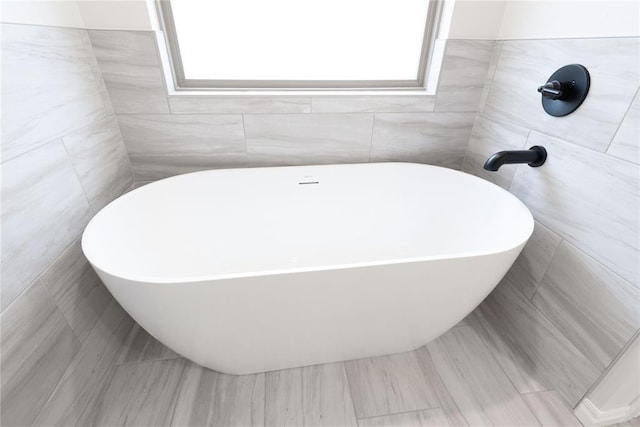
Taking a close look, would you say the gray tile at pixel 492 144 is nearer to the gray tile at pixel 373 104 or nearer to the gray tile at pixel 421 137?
the gray tile at pixel 421 137

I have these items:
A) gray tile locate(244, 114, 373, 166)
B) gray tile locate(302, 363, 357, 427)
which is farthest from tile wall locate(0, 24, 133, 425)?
gray tile locate(302, 363, 357, 427)

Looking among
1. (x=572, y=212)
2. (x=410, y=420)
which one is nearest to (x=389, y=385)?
(x=410, y=420)

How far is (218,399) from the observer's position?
3.57ft

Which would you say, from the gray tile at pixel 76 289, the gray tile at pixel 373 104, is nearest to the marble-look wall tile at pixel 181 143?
the gray tile at pixel 373 104

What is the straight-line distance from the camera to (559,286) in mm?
1108

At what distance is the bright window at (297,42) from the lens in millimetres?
1320

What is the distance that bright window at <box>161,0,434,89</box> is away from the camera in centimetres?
132

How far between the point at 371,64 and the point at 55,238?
57.4 inches

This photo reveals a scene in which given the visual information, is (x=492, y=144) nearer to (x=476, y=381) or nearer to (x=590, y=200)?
(x=590, y=200)

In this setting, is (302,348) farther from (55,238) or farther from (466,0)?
(466,0)

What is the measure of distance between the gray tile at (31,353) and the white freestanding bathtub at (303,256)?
0.72 ft

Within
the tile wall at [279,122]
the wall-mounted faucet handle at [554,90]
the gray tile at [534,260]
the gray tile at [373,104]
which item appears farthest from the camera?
the gray tile at [373,104]

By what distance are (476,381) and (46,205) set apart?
1.58m

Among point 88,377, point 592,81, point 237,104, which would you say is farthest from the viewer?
point 237,104
